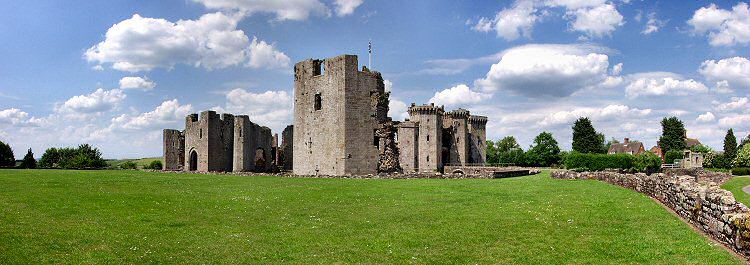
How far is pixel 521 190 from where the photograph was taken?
24.9 metres

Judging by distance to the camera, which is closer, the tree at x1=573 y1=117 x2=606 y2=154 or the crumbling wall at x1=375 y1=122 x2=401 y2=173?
Result: the crumbling wall at x1=375 y1=122 x2=401 y2=173

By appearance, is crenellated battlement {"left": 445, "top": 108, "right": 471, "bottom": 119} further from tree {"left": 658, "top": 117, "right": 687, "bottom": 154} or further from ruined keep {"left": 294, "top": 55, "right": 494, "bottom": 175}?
tree {"left": 658, "top": 117, "right": 687, "bottom": 154}

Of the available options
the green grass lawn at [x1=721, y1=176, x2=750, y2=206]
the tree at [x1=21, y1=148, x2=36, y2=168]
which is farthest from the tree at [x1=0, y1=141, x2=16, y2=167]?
the green grass lawn at [x1=721, y1=176, x2=750, y2=206]

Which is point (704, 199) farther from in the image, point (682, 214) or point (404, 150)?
point (404, 150)

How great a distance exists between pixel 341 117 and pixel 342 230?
28756mm

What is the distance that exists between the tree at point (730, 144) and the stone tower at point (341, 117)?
78.8m

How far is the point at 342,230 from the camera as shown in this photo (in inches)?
552

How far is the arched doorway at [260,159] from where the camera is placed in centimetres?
5800

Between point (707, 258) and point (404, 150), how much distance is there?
5326 cm

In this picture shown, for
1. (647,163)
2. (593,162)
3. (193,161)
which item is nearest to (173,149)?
(193,161)

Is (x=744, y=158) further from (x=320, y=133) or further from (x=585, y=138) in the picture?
(x=320, y=133)

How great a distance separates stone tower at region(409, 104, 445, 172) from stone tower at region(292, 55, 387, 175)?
2147 centimetres

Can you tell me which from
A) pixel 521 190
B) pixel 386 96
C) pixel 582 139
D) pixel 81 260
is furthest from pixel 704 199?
pixel 582 139

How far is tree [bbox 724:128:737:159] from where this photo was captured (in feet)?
295
